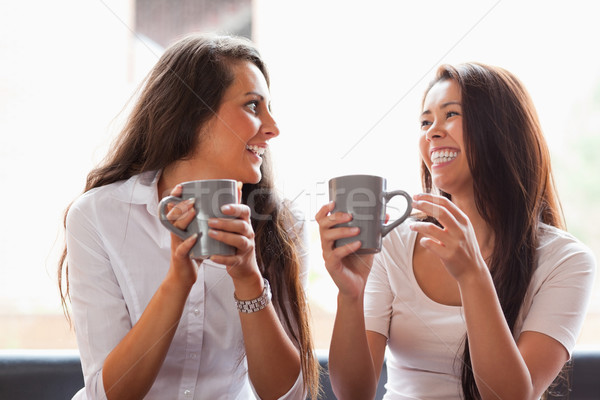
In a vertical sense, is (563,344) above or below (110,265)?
below

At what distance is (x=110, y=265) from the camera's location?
107cm

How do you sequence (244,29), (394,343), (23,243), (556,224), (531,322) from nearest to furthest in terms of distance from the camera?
(531,322), (394,343), (556,224), (23,243), (244,29)

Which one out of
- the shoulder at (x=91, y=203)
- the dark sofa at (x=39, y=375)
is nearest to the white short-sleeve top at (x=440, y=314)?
the shoulder at (x=91, y=203)

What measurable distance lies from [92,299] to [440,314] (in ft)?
2.37

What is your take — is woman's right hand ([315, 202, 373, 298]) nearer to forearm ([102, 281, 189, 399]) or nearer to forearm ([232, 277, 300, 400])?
forearm ([232, 277, 300, 400])

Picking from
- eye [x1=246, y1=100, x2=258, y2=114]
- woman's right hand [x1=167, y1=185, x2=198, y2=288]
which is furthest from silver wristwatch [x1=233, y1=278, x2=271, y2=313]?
eye [x1=246, y1=100, x2=258, y2=114]

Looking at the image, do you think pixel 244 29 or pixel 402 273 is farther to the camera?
pixel 244 29

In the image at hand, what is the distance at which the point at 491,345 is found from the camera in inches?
36.9

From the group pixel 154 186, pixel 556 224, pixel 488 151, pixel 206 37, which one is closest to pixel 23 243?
pixel 154 186

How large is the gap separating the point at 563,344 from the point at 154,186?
2.95 ft

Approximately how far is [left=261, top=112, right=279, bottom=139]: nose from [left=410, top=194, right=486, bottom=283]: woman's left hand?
1.40 feet

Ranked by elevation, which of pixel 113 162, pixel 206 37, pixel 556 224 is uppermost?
pixel 206 37

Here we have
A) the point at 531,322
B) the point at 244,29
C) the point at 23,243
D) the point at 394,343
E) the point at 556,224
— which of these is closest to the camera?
the point at 531,322

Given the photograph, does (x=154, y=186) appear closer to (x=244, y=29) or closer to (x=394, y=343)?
(x=394, y=343)
